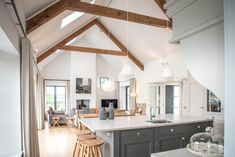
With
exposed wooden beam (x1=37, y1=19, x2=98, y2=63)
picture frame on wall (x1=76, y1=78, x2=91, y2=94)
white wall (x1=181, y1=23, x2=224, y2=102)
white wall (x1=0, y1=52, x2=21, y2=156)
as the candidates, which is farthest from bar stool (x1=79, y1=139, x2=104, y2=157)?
picture frame on wall (x1=76, y1=78, x2=91, y2=94)

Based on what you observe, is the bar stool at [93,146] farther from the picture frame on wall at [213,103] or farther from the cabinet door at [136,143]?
the picture frame on wall at [213,103]

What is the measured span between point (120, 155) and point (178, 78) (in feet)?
15.0

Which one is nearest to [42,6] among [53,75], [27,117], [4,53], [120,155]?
[4,53]

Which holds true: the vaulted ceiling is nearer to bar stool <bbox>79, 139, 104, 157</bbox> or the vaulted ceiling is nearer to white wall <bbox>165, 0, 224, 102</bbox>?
bar stool <bbox>79, 139, 104, 157</bbox>

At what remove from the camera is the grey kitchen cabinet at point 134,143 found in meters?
2.65

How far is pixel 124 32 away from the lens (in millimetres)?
7402

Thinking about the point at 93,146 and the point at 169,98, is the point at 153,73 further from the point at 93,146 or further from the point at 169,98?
the point at 93,146

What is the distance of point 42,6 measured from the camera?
11.6ft

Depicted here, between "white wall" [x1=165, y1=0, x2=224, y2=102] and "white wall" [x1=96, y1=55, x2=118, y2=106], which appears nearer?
"white wall" [x1=165, y1=0, x2=224, y2=102]

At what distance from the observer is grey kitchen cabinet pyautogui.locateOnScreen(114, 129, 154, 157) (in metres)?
2.65

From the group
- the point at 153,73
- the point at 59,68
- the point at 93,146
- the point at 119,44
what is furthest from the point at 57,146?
the point at 59,68

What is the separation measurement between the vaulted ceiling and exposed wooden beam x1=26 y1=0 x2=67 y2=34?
8 centimetres

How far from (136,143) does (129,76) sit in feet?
7.52

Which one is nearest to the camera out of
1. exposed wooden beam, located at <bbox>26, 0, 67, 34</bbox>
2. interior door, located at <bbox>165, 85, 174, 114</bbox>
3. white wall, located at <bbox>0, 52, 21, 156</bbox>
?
white wall, located at <bbox>0, 52, 21, 156</bbox>
